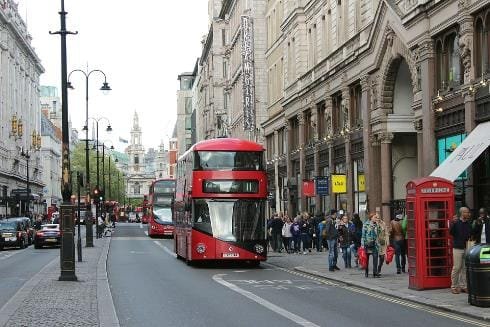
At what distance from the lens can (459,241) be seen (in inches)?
723

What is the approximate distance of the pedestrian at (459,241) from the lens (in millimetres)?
18312

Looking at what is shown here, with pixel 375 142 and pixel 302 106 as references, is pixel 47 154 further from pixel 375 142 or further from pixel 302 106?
pixel 375 142

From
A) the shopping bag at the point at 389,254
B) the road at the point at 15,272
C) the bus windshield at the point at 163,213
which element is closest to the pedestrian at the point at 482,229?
the shopping bag at the point at 389,254

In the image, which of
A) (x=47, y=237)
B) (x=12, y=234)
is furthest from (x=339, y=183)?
(x=12, y=234)

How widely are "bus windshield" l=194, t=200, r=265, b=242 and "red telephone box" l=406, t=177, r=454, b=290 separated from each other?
9592mm

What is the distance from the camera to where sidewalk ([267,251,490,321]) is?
16094mm

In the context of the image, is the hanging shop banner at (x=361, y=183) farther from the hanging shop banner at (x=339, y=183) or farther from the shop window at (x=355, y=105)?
the shop window at (x=355, y=105)

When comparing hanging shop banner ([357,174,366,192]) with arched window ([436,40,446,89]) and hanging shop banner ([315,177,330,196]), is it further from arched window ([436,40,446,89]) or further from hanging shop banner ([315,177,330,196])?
arched window ([436,40,446,89])

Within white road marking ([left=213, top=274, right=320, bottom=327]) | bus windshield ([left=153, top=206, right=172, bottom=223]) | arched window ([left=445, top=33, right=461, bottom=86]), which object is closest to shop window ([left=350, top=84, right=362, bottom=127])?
arched window ([left=445, top=33, right=461, bottom=86])

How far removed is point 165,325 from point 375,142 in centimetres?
2454

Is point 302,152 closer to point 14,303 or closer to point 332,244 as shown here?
point 332,244

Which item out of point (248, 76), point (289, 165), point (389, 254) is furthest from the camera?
point (248, 76)

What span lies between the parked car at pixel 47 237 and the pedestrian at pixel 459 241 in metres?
34.6

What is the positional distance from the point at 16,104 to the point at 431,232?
100758 mm
